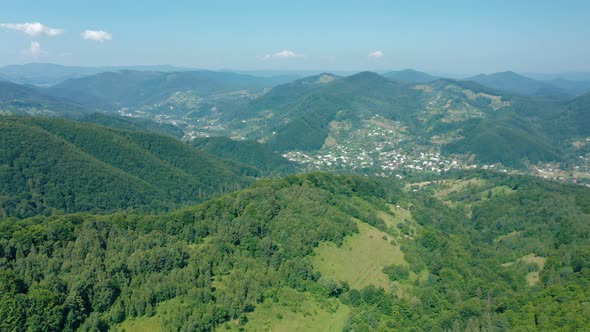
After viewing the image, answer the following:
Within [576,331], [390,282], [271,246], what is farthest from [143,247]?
[576,331]

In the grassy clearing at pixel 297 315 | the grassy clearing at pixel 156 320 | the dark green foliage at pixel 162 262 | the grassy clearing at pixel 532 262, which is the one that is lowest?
the grassy clearing at pixel 532 262

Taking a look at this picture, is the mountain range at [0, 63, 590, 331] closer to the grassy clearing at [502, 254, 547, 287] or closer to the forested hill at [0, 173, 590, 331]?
the forested hill at [0, 173, 590, 331]

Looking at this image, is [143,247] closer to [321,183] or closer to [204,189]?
[321,183]

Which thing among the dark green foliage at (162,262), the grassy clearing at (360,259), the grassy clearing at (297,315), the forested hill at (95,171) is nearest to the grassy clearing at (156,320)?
the dark green foliage at (162,262)

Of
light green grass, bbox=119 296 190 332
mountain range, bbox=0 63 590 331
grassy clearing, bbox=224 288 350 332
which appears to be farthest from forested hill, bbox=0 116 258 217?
grassy clearing, bbox=224 288 350 332

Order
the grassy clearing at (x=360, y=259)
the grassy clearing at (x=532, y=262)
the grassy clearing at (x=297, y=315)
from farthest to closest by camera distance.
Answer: the grassy clearing at (x=532, y=262) < the grassy clearing at (x=360, y=259) < the grassy clearing at (x=297, y=315)

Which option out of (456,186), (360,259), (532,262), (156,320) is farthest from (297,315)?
(456,186)

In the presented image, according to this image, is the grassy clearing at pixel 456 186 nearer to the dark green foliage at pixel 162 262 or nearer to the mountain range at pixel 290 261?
the mountain range at pixel 290 261
